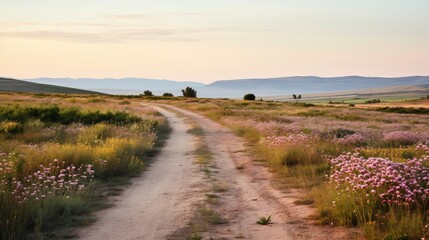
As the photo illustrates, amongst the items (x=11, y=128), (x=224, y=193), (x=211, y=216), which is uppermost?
(x=11, y=128)

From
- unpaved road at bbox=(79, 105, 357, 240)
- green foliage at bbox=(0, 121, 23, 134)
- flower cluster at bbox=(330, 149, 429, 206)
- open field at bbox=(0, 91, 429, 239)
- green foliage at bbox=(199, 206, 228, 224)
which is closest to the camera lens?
flower cluster at bbox=(330, 149, 429, 206)

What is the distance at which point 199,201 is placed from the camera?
34.6 ft

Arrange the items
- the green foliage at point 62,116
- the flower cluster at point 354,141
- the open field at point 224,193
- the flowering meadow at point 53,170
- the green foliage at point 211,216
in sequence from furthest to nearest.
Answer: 1. the green foliage at point 62,116
2. the flower cluster at point 354,141
3. the green foliage at point 211,216
4. the flowering meadow at point 53,170
5. the open field at point 224,193

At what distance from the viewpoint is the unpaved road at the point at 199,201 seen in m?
8.13

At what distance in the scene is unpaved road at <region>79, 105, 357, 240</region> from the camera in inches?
320

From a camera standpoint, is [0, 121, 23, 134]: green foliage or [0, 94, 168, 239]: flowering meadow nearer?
[0, 94, 168, 239]: flowering meadow

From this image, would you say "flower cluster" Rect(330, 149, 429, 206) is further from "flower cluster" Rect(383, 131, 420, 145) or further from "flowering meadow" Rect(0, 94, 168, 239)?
"flower cluster" Rect(383, 131, 420, 145)

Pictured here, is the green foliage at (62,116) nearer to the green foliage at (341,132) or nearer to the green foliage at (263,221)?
the green foliage at (341,132)

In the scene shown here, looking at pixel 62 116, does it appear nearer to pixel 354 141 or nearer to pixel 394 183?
pixel 354 141

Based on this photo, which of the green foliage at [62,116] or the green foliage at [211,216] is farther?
the green foliage at [62,116]

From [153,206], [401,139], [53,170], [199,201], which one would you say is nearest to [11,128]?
[53,170]

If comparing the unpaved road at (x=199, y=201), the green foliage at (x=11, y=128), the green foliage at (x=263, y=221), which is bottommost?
the unpaved road at (x=199, y=201)

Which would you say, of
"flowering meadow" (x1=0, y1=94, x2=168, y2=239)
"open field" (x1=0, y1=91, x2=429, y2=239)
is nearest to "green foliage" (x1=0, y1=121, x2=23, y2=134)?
"flowering meadow" (x1=0, y1=94, x2=168, y2=239)

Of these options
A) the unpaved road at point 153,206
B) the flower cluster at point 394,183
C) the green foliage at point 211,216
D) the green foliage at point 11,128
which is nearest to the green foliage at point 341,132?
the unpaved road at point 153,206
